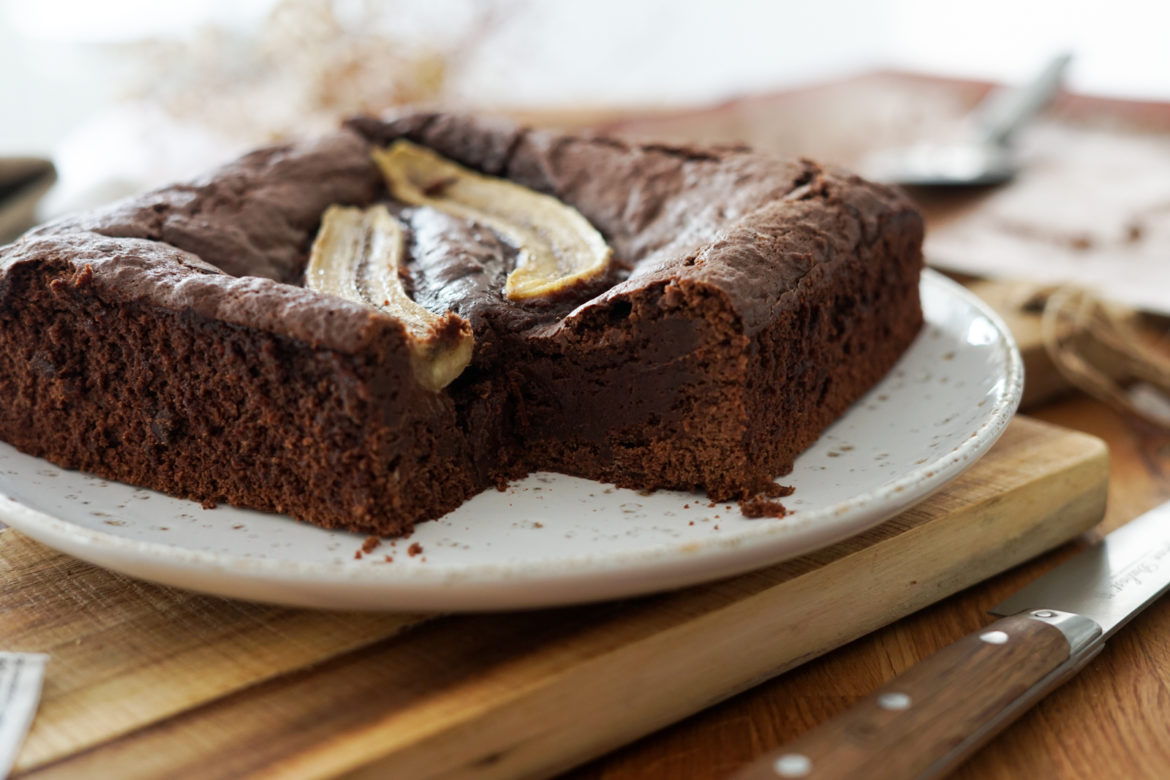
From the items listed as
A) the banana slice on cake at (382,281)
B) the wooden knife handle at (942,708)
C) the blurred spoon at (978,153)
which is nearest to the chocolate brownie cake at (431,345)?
the banana slice on cake at (382,281)

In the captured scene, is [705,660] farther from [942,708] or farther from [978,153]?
[978,153]

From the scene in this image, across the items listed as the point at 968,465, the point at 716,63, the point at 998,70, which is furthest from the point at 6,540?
the point at 998,70

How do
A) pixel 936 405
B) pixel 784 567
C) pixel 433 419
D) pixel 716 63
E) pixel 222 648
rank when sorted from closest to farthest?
1. pixel 222 648
2. pixel 784 567
3. pixel 433 419
4. pixel 936 405
5. pixel 716 63

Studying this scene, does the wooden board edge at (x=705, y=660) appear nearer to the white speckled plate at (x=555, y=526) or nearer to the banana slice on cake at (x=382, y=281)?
the white speckled plate at (x=555, y=526)

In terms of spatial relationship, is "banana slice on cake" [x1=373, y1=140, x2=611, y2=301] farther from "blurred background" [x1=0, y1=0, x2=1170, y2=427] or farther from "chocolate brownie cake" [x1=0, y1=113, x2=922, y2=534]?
"blurred background" [x1=0, y1=0, x2=1170, y2=427]

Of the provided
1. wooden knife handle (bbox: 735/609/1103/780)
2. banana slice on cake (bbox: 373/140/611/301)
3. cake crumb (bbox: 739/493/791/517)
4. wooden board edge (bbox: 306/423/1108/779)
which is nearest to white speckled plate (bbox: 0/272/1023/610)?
cake crumb (bbox: 739/493/791/517)

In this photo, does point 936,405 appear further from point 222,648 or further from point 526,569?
point 222,648
